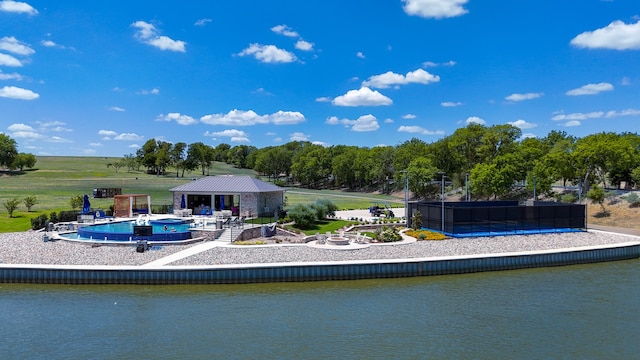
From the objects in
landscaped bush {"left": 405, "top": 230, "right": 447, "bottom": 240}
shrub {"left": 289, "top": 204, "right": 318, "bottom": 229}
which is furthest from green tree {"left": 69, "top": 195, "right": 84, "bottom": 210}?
landscaped bush {"left": 405, "top": 230, "right": 447, "bottom": 240}

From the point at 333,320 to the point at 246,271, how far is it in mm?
6821

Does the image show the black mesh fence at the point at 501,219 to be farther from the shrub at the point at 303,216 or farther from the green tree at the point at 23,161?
the green tree at the point at 23,161

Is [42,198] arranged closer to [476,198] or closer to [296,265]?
[296,265]

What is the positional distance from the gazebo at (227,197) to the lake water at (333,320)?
1705 cm

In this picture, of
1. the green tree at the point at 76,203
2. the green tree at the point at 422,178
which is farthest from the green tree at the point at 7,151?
the green tree at the point at 422,178

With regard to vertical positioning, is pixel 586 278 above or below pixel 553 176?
below

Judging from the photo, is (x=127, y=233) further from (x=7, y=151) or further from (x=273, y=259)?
(x=7, y=151)

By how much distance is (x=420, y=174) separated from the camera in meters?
77.1

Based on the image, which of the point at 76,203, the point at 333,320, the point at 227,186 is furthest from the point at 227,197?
the point at 333,320

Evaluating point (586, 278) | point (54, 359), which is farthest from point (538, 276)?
point (54, 359)

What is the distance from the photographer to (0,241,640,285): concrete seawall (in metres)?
23.9

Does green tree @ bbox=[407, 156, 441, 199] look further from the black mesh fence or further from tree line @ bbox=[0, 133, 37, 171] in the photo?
tree line @ bbox=[0, 133, 37, 171]

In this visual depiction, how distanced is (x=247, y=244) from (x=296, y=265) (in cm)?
671

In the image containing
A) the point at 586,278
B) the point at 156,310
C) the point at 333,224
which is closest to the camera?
the point at 156,310
